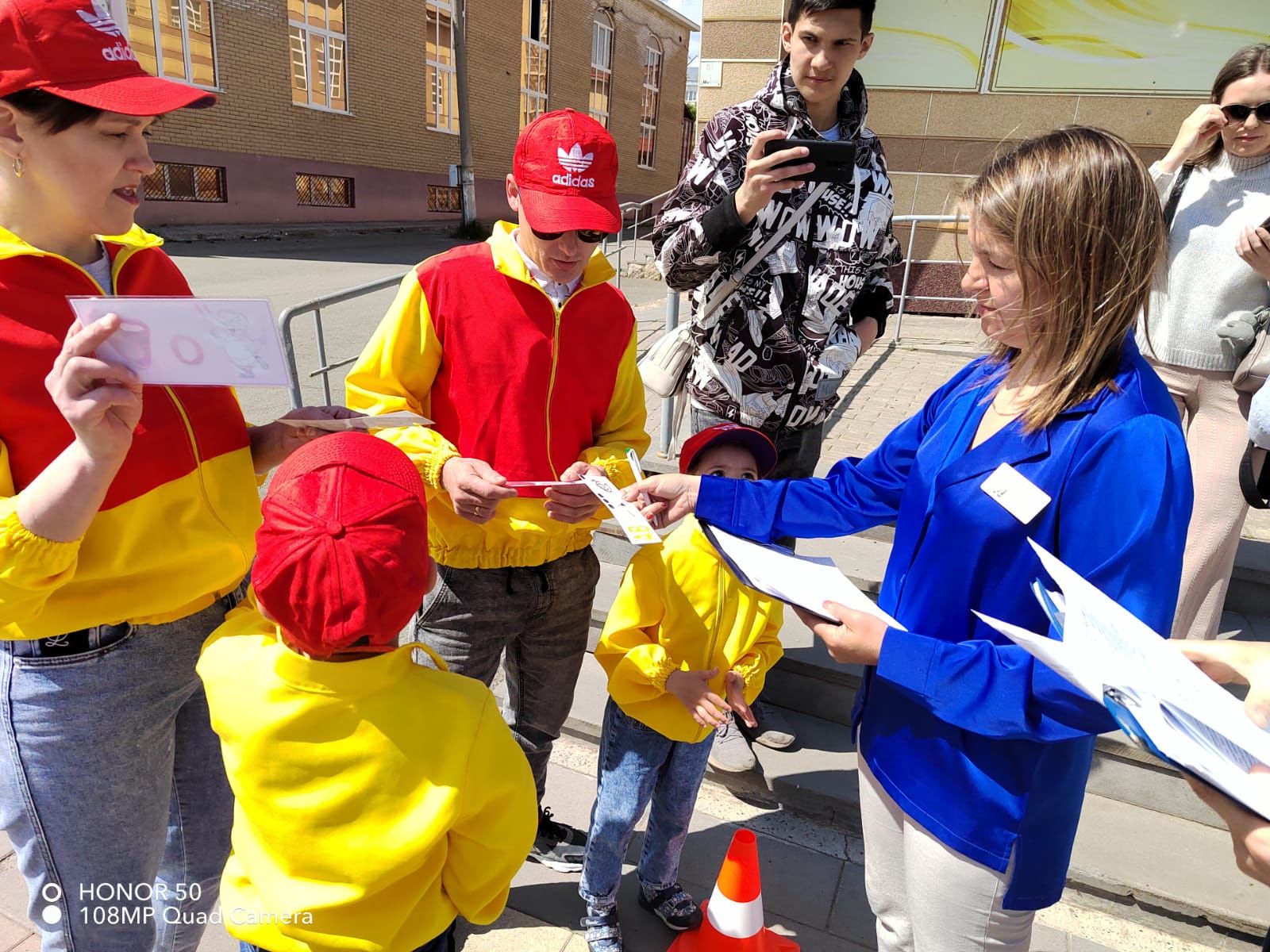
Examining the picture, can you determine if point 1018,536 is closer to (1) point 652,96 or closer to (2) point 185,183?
(2) point 185,183

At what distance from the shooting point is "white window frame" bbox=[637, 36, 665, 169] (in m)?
32.3

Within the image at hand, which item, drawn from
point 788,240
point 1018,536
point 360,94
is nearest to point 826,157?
point 788,240

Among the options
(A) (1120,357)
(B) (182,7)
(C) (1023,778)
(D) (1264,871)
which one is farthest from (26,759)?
(B) (182,7)

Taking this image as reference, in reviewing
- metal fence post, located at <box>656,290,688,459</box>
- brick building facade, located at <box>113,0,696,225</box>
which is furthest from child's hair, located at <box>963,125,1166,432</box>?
brick building facade, located at <box>113,0,696,225</box>

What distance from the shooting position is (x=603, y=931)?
7.56 feet

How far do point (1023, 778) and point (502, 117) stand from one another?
27400 millimetres

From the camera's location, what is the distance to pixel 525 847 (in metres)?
1.48

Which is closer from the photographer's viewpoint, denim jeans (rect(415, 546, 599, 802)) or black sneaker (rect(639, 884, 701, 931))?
denim jeans (rect(415, 546, 599, 802))

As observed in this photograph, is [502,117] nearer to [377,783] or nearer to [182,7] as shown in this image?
[182,7]

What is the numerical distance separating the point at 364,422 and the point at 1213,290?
2.98 metres

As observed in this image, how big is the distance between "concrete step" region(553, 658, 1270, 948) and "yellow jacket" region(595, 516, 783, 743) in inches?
41.1

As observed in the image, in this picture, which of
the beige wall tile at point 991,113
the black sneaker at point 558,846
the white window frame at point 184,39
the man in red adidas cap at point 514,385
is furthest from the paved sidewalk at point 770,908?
the white window frame at point 184,39

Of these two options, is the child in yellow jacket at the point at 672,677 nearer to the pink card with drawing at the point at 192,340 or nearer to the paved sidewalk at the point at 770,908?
the paved sidewalk at the point at 770,908

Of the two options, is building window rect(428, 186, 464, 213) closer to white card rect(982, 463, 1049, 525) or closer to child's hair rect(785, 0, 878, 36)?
child's hair rect(785, 0, 878, 36)
